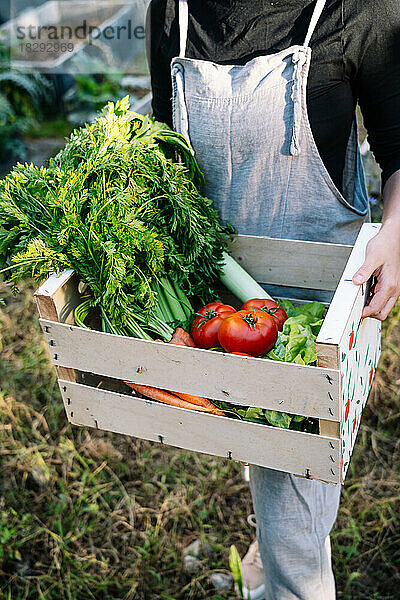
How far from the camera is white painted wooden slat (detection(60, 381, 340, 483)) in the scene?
129 cm

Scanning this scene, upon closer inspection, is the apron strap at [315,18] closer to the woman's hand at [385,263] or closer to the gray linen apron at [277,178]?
the gray linen apron at [277,178]

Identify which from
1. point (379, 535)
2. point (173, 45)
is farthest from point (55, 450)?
point (173, 45)

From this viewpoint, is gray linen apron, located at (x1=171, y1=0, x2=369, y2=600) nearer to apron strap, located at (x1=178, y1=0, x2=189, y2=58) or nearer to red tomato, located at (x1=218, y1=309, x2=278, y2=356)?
apron strap, located at (x1=178, y1=0, x2=189, y2=58)

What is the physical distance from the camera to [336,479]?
129 cm

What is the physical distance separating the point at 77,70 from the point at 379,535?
4.91 m

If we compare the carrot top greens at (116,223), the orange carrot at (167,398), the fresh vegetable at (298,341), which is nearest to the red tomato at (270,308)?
the fresh vegetable at (298,341)

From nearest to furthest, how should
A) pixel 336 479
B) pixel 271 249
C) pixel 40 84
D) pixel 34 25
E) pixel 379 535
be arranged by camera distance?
pixel 336 479 < pixel 271 249 < pixel 379 535 < pixel 40 84 < pixel 34 25

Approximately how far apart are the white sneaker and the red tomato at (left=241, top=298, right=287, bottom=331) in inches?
45.7

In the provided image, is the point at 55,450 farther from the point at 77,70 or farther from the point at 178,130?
the point at 77,70

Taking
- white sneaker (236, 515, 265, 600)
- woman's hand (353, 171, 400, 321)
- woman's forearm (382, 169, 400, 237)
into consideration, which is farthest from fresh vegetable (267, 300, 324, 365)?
white sneaker (236, 515, 265, 600)

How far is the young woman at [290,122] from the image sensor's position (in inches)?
58.8

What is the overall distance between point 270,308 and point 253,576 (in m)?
1.22

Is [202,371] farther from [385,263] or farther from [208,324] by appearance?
[385,263]

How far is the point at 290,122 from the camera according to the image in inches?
61.2
